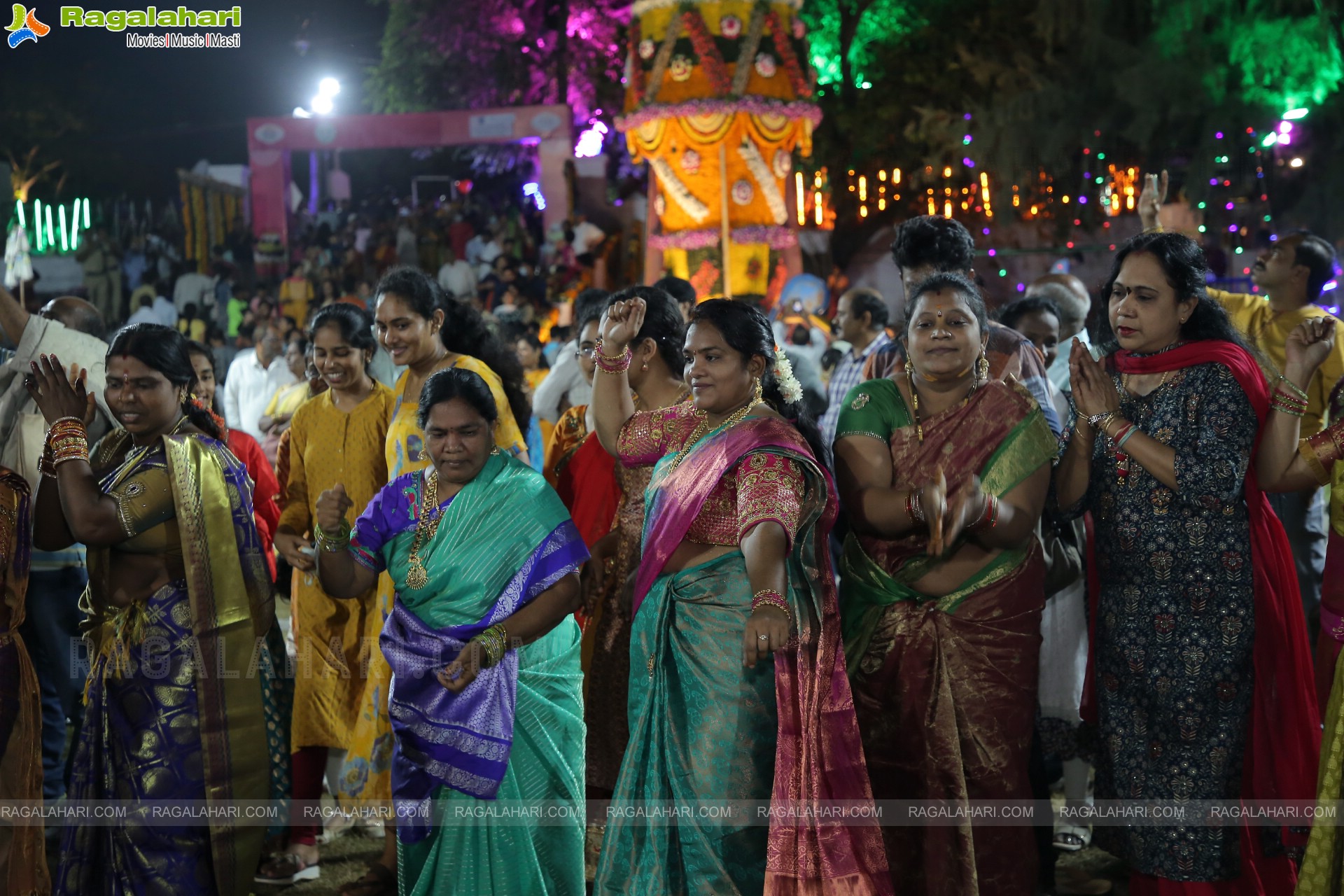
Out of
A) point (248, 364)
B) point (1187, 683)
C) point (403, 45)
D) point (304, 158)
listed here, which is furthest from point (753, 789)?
point (403, 45)

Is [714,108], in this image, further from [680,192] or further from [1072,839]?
[1072,839]

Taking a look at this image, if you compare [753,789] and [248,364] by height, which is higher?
[248,364]

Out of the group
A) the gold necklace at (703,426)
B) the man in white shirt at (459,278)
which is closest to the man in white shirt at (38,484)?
the gold necklace at (703,426)

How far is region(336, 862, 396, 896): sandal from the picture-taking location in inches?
156

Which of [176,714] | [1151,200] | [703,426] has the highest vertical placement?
[1151,200]

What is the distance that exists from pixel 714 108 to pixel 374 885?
10.2m

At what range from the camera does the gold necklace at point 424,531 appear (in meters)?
3.29

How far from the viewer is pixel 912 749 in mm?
3299

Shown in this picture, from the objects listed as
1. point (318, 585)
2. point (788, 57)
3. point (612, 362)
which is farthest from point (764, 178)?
point (612, 362)

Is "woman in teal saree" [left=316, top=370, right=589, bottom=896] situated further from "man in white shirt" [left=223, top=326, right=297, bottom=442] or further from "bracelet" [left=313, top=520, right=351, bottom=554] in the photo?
"man in white shirt" [left=223, top=326, right=297, bottom=442]

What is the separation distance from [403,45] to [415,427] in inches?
753

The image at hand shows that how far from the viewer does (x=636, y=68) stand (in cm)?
1306

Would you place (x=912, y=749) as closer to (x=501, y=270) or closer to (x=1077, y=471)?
(x=1077, y=471)

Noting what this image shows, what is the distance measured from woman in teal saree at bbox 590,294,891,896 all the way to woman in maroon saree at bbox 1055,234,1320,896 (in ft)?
3.00
